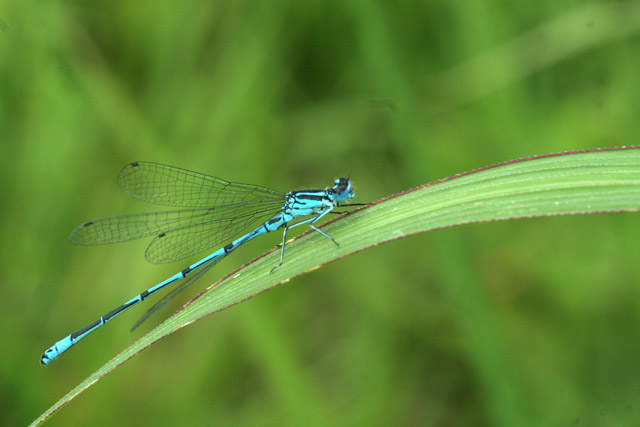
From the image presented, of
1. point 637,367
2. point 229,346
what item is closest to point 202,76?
point 229,346

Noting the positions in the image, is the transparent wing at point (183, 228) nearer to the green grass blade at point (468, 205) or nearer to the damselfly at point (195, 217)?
the damselfly at point (195, 217)

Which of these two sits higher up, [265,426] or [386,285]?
[386,285]

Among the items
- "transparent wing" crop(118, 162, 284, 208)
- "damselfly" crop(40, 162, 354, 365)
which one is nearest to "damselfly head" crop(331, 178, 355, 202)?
"damselfly" crop(40, 162, 354, 365)

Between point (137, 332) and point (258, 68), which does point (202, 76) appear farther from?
point (137, 332)

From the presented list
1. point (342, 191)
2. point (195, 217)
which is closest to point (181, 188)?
point (195, 217)

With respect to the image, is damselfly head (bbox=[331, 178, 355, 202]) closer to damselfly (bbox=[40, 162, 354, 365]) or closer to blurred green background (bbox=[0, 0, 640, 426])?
damselfly (bbox=[40, 162, 354, 365])

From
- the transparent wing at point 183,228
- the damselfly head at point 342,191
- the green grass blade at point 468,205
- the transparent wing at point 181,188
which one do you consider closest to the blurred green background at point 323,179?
the transparent wing at point 181,188

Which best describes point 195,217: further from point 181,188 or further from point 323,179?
point 323,179
